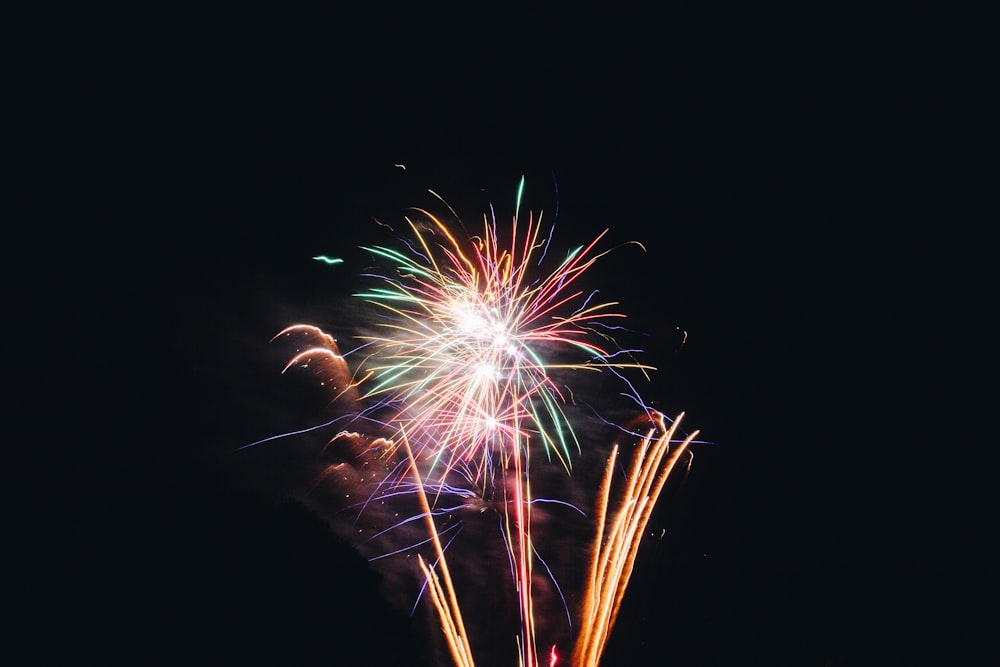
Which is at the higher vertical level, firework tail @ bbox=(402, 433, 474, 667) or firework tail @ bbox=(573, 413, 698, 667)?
firework tail @ bbox=(573, 413, 698, 667)

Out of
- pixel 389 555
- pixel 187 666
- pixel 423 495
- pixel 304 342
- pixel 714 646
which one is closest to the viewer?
pixel 187 666

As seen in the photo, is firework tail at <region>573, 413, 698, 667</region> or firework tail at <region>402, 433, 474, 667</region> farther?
firework tail at <region>402, 433, 474, 667</region>

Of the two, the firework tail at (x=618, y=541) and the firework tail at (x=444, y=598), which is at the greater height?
the firework tail at (x=618, y=541)

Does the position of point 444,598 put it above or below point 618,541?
below

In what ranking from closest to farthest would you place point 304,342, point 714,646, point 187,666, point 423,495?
point 187,666
point 423,495
point 304,342
point 714,646

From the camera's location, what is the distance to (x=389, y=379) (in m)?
6.86

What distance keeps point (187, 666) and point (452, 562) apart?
3747 mm

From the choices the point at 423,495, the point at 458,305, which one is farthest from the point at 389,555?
the point at 458,305

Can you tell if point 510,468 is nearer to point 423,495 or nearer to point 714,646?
point 423,495

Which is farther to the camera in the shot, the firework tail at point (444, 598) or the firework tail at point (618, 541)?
the firework tail at point (444, 598)

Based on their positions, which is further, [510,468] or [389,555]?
[389,555]

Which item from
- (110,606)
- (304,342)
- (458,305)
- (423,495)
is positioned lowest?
(110,606)

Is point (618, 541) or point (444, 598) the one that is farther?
point (444, 598)

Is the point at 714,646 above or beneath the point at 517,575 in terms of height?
beneath
